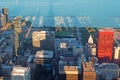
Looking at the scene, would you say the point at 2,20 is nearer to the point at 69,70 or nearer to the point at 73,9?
the point at 73,9

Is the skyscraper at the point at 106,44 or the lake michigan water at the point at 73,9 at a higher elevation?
the lake michigan water at the point at 73,9

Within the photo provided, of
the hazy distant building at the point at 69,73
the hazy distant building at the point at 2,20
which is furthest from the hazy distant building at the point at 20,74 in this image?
the hazy distant building at the point at 2,20

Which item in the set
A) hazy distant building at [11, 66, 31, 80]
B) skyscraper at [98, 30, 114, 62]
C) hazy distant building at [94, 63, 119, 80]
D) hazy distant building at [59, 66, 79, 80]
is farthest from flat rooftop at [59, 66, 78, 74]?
skyscraper at [98, 30, 114, 62]

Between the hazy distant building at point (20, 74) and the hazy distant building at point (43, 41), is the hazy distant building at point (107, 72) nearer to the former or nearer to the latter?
the hazy distant building at point (20, 74)

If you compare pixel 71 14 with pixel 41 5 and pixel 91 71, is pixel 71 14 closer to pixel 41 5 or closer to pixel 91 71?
pixel 41 5

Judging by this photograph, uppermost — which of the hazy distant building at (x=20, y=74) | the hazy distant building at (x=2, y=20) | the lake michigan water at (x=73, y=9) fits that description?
the lake michigan water at (x=73, y=9)

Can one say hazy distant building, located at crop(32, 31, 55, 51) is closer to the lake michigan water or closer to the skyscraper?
the skyscraper
